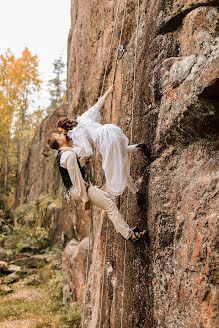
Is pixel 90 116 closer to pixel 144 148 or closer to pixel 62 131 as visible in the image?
pixel 62 131

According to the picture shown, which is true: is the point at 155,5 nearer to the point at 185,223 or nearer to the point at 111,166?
the point at 111,166

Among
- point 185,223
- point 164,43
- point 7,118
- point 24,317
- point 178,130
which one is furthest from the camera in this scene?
point 7,118

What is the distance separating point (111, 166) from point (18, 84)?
956 inches

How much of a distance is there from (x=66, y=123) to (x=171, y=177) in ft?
6.77

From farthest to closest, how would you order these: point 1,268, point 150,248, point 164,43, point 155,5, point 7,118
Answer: point 7,118 < point 1,268 < point 155,5 < point 164,43 < point 150,248

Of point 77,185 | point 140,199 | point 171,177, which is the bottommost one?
point 140,199

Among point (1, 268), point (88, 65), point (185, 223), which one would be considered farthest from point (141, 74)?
point (1, 268)

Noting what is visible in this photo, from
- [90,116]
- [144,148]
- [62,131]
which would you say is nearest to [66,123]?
[62,131]

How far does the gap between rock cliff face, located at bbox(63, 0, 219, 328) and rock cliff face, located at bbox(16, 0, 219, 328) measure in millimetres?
11

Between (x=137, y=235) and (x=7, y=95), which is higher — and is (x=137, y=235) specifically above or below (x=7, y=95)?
below

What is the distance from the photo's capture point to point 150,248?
13.7 ft

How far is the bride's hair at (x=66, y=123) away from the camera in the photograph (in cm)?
516

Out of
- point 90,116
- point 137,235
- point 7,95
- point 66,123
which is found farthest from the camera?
point 7,95

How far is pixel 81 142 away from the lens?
4.92m
